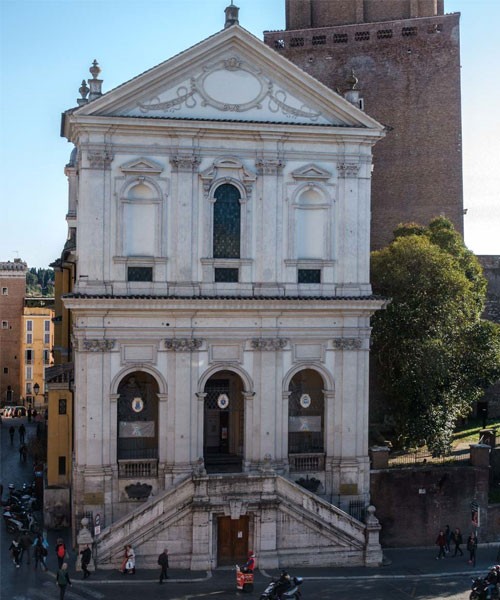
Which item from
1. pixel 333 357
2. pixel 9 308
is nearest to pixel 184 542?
pixel 333 357

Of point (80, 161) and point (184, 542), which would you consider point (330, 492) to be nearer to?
point (184, 542)

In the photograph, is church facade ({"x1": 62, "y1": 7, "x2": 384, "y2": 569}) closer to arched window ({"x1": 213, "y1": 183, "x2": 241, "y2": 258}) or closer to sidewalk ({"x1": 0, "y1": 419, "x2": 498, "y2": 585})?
arched window ({"x1": 213, "y1": 183, "x2": 241, "y2": 258})

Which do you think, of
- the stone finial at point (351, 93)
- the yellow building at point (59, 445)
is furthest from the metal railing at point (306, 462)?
the stone finial at point (351, 93)

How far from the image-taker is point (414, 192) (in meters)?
58.2

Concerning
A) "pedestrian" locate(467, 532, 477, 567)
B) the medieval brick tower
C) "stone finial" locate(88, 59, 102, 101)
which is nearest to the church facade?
"stone finial" locate(88, 59, 102, 101)

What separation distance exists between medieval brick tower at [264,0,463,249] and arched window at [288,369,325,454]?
24.2 m

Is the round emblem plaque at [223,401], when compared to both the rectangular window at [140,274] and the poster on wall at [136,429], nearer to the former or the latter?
the poster on wall at [136,429]

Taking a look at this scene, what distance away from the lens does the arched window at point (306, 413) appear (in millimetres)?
34812

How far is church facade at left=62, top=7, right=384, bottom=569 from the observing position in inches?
Answer: 1246

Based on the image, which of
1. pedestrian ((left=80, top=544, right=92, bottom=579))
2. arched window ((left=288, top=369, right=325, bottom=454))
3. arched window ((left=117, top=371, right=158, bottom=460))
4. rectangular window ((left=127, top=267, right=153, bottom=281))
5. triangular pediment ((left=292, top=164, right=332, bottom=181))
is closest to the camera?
pedestrian ((left=80, top=544, right=92, bottom=579))

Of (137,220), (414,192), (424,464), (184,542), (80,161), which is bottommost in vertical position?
(184,542)

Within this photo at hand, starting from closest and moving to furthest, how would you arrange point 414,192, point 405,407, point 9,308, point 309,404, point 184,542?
point 184,542
point 309,404
point 405,407
point 414,192
point 9,308

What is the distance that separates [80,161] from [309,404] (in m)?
13.5

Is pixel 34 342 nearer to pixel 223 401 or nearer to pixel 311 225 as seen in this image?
pixel 223 401
